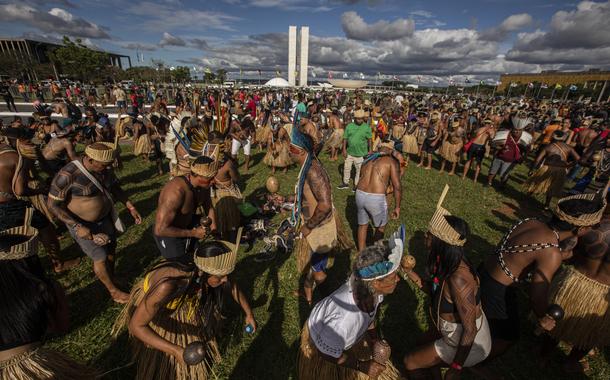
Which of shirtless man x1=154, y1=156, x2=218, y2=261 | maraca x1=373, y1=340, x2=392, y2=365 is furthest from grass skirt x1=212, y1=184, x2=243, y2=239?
maraca x1=373, y1=340, x2=392, y2=365

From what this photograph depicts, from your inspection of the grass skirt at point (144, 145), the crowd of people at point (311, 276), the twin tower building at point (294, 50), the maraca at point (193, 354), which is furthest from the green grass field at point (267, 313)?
the twin tower building at point (294, 50)

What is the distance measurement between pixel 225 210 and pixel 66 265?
9.76 feet

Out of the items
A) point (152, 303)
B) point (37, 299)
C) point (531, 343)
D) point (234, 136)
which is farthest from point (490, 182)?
point (37, 299)

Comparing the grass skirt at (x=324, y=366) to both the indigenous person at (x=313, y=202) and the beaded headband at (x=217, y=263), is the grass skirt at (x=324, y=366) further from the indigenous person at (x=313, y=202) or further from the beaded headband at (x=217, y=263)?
the indigenous person at (x=313, y=202)

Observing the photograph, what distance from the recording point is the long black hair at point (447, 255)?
243 cm

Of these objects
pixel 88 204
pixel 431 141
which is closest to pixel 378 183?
pixel 88 204

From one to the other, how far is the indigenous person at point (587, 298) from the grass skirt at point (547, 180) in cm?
603

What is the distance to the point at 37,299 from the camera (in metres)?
2.16

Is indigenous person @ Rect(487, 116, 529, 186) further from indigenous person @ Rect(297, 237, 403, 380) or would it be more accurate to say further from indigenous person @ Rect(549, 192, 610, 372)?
indigenous person @ Rect(297, 237, 403, 380)

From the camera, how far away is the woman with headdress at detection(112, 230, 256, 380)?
2.37 m

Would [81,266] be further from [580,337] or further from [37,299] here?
[580,337]

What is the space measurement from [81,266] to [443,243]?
612cm

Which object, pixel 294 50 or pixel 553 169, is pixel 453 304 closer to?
pixel 553 169

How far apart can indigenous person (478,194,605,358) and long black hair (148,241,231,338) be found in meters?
2.90
